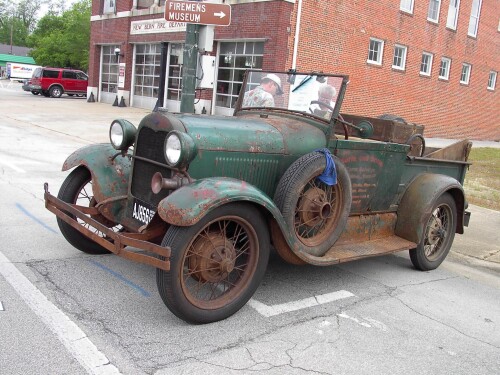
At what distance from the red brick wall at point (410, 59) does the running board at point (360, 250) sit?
13.1 m

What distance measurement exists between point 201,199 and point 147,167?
947 millimetres

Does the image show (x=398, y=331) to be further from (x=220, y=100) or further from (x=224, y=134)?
(x=220, y=100)

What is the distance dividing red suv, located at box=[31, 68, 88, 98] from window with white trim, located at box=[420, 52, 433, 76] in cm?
2148

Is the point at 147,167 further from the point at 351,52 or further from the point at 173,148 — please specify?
the point at 351,52

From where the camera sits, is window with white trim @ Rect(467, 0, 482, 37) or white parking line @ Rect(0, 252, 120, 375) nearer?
white parking line @ Rect(0, 252, 120, 375)

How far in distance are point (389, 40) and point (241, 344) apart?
751 inches

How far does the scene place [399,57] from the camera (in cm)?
2120

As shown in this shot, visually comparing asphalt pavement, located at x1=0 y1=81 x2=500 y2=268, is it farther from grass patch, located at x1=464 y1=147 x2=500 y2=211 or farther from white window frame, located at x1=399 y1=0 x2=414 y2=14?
white window frame, located at x1=399 y1=0 x2=414 y2=14

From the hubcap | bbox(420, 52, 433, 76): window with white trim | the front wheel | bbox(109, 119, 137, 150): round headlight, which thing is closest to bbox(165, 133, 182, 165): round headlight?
the front wheel

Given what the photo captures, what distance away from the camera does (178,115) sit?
3961 millimetres

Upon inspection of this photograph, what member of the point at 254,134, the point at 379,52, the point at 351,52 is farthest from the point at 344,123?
the point at 379,52

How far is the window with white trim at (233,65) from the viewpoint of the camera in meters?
18.6

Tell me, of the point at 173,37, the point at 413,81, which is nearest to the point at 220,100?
the point at 173,37

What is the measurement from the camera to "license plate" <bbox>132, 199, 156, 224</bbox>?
3.97 meters
